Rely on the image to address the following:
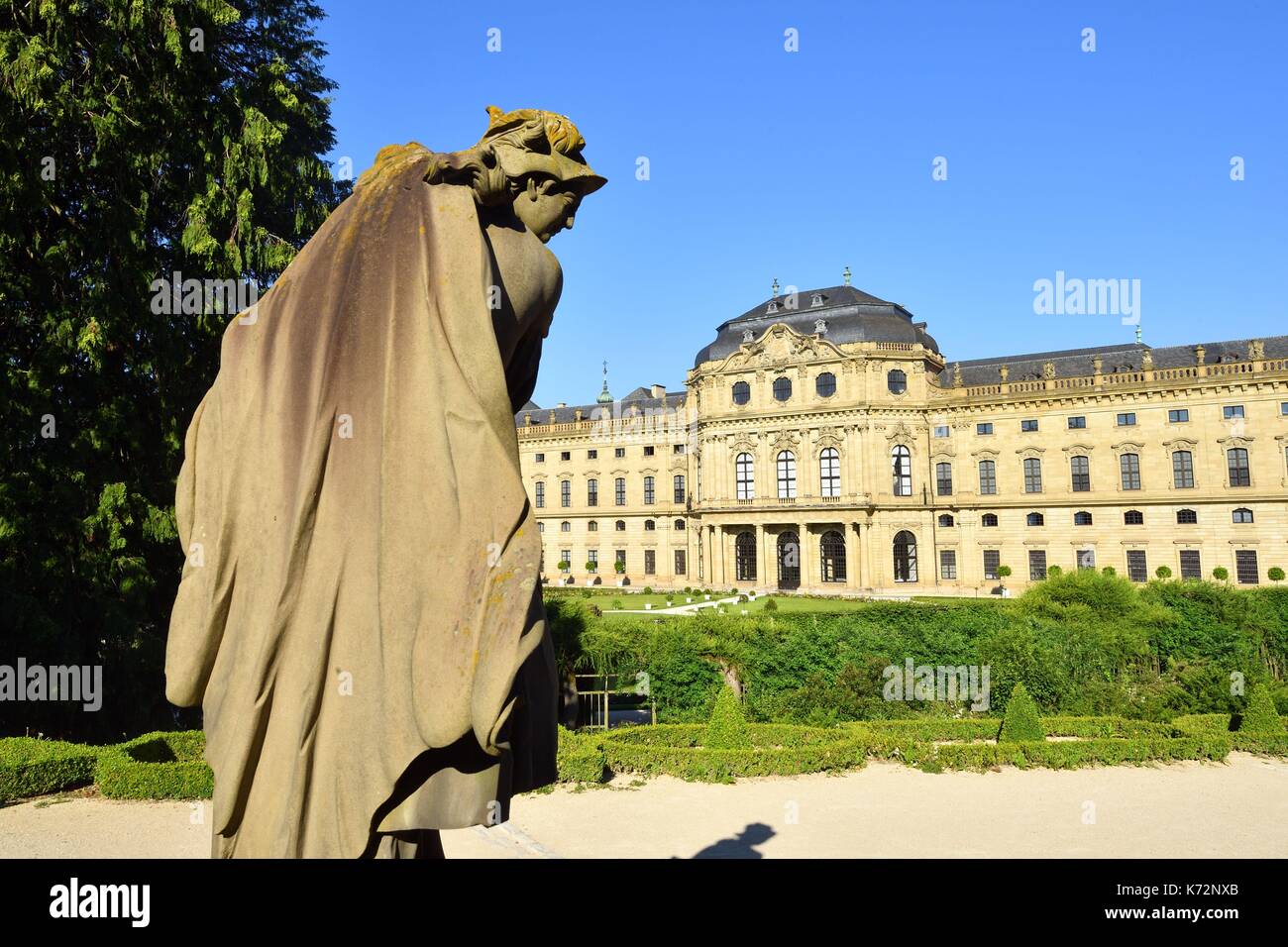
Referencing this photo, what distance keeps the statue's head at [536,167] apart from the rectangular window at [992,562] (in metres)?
47.8

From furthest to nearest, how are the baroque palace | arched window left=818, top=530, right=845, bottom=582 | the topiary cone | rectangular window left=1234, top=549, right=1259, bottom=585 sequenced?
arched window left=818, top=530, right=845, bottom=582
the baroque palace
rectangular window left=1234, top=549, right=1259, bottom=585
the topiary cone

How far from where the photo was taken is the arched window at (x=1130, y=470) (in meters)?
43.7

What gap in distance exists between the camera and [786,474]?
163 ft

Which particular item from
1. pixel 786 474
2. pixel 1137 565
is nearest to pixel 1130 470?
pixel 1137 565

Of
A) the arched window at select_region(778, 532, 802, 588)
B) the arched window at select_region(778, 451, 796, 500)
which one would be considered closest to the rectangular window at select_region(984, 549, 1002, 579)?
the arched window at select_region(778, 532, 802, 588)

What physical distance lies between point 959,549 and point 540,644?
157ft

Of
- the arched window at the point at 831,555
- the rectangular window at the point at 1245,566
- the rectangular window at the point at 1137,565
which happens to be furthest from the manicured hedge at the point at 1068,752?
the arched window at the point at 831,555

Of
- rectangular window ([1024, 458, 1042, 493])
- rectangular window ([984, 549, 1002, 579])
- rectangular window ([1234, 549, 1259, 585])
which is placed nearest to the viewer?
rectangular window ([1234, 549, 1259, 585])

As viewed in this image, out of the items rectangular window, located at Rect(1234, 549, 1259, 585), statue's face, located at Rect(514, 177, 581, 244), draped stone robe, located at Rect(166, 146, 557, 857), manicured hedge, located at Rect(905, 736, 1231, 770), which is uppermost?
statue's face, located at Rect(514, 177, 581, 244)

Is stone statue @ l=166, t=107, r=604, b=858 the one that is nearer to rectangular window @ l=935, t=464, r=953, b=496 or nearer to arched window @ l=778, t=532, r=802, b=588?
arched window @ l=778, t=532, r=802, b=588

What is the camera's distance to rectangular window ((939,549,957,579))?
1837 inches

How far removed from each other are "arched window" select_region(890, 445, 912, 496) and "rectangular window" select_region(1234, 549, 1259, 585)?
625 inches

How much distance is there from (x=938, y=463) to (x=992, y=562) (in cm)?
623

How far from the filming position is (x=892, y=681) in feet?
55.9
